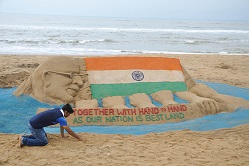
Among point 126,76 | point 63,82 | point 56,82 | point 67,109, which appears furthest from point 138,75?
point 67,109

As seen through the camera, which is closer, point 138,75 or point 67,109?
point 67,109

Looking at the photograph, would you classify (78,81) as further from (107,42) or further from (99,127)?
(107,42)

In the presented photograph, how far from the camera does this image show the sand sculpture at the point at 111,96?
6.00 metres

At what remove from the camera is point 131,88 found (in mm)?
7035

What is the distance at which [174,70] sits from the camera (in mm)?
7598

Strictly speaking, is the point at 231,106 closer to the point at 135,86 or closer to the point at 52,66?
the point at 135,86

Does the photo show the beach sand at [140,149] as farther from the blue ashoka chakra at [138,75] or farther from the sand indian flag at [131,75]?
the blue ashoka chakra at [138,75]

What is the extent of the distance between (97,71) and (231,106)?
3.07 m

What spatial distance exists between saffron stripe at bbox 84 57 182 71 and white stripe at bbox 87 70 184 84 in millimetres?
113

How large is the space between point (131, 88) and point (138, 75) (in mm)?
410

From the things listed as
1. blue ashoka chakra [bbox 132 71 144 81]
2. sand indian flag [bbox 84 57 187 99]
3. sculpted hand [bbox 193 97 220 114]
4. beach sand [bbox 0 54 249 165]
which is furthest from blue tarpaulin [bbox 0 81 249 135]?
blue ashoka chakra [bbox 132 71 144 81]

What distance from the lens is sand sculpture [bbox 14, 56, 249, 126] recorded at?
6.00m

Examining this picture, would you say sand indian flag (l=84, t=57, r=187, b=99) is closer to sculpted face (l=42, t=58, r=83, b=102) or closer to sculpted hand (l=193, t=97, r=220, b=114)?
sculpted face (l=42, t=58, r=83, b=102)

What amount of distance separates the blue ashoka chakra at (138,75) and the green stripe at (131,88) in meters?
0.13
